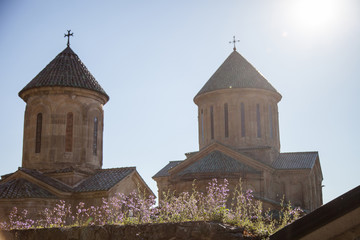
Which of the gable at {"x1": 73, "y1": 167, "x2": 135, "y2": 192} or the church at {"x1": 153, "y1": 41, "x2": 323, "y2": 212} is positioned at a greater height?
the church at {"x1": 153, "y1": 41, "x2": 323, "y2": 212}

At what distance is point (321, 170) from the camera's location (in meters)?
25.8

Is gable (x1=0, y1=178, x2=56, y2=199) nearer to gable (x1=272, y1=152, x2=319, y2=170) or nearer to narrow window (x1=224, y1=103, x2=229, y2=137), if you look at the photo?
narrow window (x1=224, y1=103, x2=229, y2=137)

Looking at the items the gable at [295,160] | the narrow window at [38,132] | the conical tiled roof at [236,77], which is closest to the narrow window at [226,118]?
the conical tiled roof at [236,77]

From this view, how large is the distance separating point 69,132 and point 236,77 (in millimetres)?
9159

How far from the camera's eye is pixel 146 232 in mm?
5207

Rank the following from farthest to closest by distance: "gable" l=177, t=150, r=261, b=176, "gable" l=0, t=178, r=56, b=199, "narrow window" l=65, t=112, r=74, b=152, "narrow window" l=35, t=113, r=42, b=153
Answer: "gable" l=177, t=150, r=261, b=176 < "narrow window" l=35, t=113, r=42, b=153 < "narrow window" l=65, t=112, r=74, b=152 < "gable" l=0, t=178, r=56, b=199

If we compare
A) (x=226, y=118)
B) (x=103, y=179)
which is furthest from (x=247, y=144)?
(x=103, y=179)

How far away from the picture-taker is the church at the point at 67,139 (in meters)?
17.2

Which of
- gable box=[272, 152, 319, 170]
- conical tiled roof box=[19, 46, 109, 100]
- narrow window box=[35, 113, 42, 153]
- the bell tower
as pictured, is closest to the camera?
the bell tower

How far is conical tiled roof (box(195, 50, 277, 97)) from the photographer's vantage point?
22.8 meters

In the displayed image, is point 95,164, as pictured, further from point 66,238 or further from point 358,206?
point 358,206

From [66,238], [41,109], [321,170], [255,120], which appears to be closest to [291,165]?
[255,120]

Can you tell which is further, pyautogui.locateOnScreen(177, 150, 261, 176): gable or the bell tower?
pyautogui.locateOnScreen(177, 150, 261, 176): gable

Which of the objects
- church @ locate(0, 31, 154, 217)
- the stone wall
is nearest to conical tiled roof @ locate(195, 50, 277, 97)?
church @ locate(0, 31, 154, 217)
